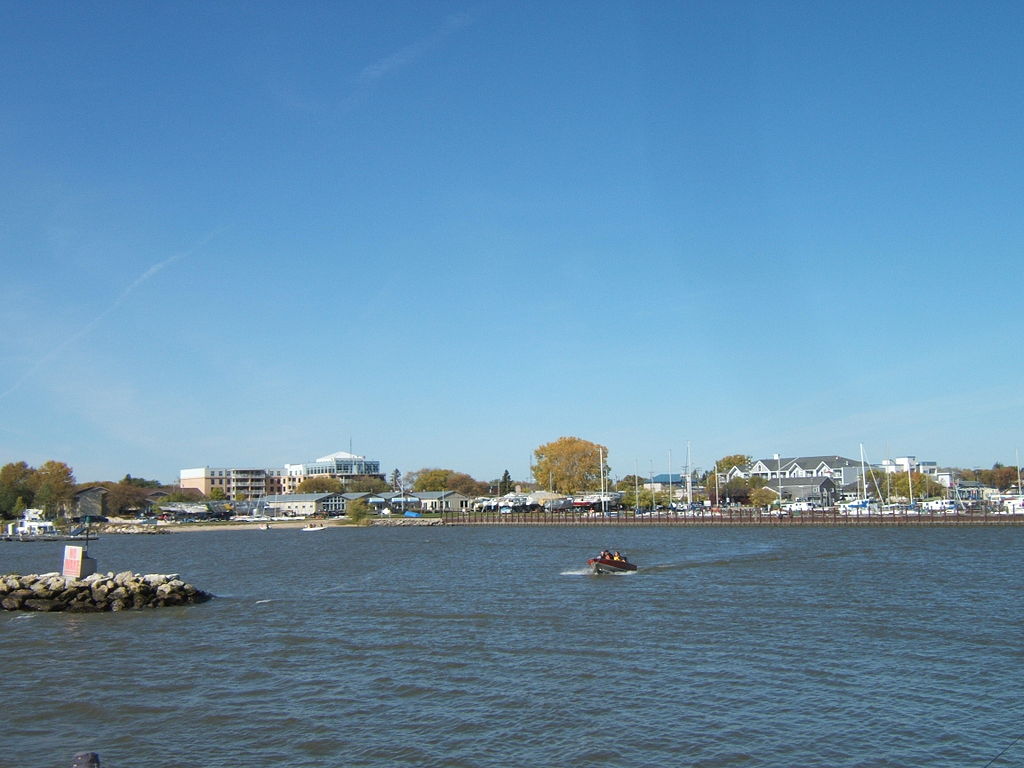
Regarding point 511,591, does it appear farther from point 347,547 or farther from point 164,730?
point 347,547

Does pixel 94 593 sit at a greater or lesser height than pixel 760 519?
lesser

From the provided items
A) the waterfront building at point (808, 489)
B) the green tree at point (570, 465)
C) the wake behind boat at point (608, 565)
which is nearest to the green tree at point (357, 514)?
the green tree at point (570, 465)

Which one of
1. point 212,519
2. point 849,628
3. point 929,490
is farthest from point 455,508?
point 849,628

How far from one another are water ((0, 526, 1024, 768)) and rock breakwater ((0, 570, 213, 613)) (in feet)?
4.53

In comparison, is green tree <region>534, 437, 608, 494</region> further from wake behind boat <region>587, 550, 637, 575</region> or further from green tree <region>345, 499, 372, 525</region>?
wake behind boat <region>587, 550, 637, 575</region>

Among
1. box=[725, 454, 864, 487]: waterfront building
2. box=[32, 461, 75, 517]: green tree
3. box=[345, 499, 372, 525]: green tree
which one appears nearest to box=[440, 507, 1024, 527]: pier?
box=[345, 499, 372, 525]: green tree

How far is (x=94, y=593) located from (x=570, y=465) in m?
142

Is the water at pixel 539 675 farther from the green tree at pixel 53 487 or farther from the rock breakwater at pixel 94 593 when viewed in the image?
the green tree at pixel 53 487

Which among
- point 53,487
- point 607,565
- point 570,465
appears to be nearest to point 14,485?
point 53,487

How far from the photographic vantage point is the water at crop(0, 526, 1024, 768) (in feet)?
57.0

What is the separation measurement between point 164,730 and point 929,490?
165582 millimetres

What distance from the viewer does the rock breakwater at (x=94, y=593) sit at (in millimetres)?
37625

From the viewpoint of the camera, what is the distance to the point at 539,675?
23.2 metres

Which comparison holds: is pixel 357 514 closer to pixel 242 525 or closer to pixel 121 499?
pixel 242 525
